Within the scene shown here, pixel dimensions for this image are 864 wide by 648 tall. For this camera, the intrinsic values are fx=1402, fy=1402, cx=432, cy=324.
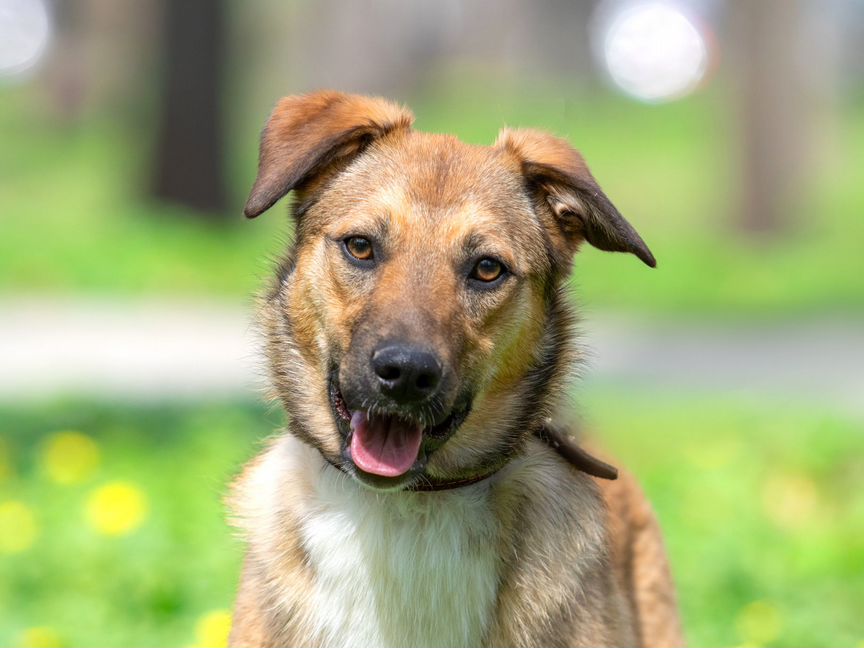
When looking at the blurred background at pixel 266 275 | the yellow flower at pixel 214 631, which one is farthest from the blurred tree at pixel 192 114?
the yellow flower at pixel 214 631

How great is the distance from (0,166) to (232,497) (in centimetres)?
2298

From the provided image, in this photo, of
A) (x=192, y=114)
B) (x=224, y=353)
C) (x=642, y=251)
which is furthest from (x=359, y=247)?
(x=192, y=114)

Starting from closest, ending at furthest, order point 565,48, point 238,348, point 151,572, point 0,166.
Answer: point 151,572 < point 238,348 < point 0,166 < point 565,48

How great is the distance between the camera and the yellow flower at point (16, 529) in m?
5.92

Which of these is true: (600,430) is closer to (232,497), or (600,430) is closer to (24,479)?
(24,479)

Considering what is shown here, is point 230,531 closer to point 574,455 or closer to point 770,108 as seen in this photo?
point 574,455

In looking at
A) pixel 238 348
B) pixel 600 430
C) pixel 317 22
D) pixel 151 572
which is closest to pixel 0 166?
pixel 317 22

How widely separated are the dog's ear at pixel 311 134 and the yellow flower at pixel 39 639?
70.7 inches

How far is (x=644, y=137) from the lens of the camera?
3055cm

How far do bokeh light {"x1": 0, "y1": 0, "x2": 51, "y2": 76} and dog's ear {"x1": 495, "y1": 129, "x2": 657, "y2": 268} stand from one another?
32.4 metres

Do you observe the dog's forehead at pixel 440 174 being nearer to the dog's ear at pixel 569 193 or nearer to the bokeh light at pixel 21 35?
the dog's ear at pixel 569 193

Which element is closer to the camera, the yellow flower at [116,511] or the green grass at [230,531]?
the green grass at [230,531]

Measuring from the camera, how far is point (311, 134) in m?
4.14

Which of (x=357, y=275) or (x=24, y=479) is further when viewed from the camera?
(x=24, y=479)
